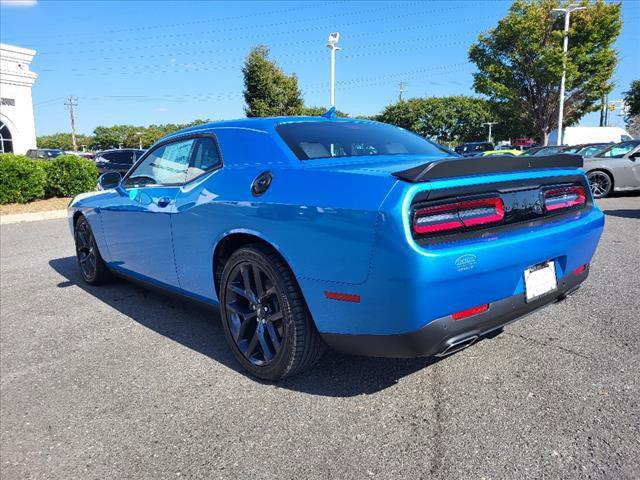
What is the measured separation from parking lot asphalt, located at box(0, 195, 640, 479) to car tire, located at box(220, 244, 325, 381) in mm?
160

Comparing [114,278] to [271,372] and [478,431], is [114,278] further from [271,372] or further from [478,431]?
[478,431]

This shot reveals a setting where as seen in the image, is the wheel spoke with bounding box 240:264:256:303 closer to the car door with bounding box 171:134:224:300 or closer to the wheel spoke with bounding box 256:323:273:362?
the wheel spoke with bounding box 256:323:273:362

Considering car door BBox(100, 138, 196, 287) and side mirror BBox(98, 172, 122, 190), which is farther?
side mirror BBox(98, 172, 122, 190)

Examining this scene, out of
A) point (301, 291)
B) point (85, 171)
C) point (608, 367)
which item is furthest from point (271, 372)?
point (85, 171)

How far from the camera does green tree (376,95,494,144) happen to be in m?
57.1

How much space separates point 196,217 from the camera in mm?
3074

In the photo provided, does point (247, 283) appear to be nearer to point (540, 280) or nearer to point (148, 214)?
point (148, 214)

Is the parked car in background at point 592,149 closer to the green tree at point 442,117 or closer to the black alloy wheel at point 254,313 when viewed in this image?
the black alloy wheel at point 254,313

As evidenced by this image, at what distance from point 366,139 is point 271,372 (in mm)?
1596

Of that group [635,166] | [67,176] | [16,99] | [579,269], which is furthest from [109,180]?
[16,99]

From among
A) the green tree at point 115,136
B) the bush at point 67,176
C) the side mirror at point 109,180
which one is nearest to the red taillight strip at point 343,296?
the side mirror at point 109,180

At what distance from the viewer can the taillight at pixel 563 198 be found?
8.67ft

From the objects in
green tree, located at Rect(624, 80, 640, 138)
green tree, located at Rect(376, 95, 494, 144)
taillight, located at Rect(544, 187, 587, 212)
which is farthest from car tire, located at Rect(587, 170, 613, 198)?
green tree, located at Rect(624, 80, 640, 138)

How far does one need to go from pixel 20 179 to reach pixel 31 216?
2.23 metres
